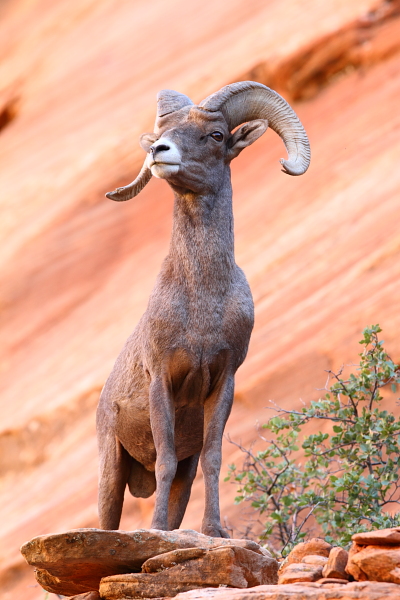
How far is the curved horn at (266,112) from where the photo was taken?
19.8 ft

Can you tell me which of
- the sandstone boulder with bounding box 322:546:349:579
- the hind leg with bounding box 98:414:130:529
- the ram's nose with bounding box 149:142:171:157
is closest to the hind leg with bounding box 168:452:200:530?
the hind leg with bounding box 98:414:130:529

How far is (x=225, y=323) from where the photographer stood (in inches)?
222

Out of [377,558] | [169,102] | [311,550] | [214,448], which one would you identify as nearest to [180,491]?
[214,448]

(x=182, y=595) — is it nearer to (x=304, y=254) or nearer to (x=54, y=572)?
(x=54, y=572)

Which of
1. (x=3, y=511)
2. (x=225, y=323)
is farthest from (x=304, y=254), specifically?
(x=225, y=323)

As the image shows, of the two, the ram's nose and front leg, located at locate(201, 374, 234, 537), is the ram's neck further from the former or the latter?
front leg, located at locate(201, 374, 234, 537)

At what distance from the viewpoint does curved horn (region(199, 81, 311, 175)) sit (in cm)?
602

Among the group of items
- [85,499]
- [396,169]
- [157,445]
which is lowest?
[157,445]

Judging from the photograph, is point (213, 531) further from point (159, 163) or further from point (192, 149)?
point (192, 149)

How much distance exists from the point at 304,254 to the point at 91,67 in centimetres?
976

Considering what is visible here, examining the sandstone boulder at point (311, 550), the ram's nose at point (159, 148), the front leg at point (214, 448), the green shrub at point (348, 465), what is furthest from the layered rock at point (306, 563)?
the ram's nose at point (159, 148)

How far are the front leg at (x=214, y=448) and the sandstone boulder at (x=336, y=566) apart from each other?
40.4 inches

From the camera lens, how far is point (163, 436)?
5.52 meters

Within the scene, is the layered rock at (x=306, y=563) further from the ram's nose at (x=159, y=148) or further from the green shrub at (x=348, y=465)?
the ram's nose at (x=159, y=148)
